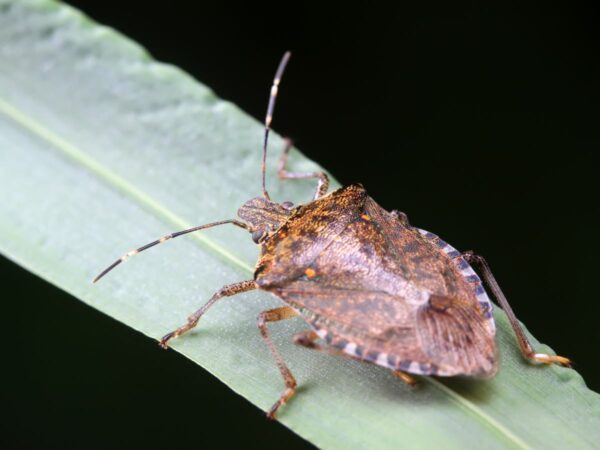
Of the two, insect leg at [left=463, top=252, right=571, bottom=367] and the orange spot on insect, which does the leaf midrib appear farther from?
insect leg at [left=463, top=252, right=571, bottom=367]

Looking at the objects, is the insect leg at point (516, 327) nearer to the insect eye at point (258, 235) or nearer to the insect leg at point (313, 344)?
the insect leg at point (313, 344)

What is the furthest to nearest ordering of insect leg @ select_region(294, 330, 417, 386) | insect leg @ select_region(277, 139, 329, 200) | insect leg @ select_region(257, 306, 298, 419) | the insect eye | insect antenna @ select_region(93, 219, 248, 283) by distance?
insect leg @ select_region(277, 139, 329, 200) → the insect eye → insect antenna @ select_region(93, 219, 248, 283) → insect leg @ select_region(294, 330, 417, 386) → insect leg @ select_region(257, 306, 298, 419)

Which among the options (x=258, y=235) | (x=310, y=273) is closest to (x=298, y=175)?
(x=258, y=235)

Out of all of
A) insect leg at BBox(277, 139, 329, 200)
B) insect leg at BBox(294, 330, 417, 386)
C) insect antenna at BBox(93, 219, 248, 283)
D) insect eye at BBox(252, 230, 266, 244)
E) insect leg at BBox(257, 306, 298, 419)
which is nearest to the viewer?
insect leg at BBox(257, 306, 298, 419)

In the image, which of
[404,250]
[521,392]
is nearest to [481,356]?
[521,392]

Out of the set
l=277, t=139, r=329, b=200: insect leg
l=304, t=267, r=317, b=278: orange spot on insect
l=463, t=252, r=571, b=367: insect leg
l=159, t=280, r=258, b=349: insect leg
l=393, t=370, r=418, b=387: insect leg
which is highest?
l=463, t=252, r=571, b=367: insect leg

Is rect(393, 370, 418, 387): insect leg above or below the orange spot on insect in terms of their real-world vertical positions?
above

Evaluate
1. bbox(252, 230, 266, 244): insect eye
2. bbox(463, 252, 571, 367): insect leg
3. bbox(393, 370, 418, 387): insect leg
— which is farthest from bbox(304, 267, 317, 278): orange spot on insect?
bbox(463, 252, 571, 367): insect leg
